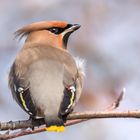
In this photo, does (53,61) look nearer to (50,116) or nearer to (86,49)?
(50,116)

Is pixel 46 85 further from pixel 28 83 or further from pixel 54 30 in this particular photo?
pixel 54 30

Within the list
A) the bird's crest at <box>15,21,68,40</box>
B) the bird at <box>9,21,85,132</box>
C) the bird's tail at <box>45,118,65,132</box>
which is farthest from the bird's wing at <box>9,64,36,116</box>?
the bird's crest at <box>15,21,68,40</box>

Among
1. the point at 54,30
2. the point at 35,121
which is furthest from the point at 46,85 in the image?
the point at 54,30

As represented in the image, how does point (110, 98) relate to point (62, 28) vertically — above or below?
below

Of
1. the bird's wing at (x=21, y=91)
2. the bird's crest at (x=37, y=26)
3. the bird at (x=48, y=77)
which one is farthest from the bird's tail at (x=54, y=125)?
the bird's crest at (x=37, y=26)

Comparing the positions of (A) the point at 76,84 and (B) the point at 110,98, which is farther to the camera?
(B) the point at 110,98

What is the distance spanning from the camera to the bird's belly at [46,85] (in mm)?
3697

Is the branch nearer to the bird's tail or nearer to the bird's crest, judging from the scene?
the bird's tail

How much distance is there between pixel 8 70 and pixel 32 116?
0.84 metres

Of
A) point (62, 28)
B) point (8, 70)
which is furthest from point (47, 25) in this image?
point (8, 70)

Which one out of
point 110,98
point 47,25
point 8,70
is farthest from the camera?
point 110,98

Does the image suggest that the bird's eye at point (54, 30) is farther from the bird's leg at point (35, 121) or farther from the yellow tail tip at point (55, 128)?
the yellow tail tip at point (55, 128)

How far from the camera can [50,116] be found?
3648 millimetres

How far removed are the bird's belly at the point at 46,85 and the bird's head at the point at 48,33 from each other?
0.69m
